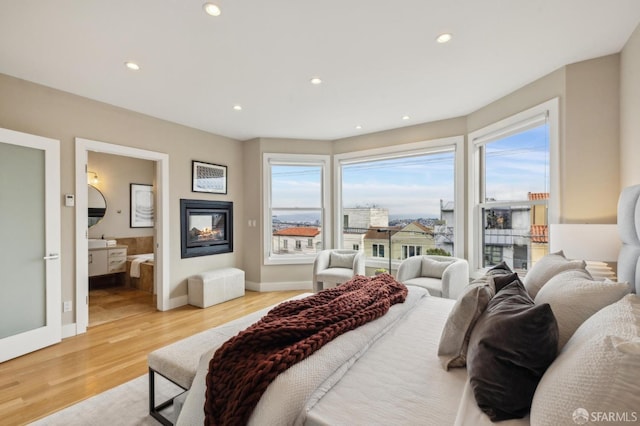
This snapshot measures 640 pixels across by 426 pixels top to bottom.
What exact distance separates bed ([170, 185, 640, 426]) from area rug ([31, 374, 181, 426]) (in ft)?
2.90

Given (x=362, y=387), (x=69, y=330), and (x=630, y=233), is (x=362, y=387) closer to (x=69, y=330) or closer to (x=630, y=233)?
(x=630, y=233)

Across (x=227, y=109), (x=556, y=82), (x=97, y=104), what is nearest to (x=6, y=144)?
(x=97, y=104)

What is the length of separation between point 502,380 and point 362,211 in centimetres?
396

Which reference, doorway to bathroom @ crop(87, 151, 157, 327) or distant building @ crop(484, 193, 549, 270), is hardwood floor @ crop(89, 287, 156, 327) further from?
distant building @ crop(484, 193, 549, 270)

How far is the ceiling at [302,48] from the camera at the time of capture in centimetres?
187

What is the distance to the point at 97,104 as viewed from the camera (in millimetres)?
3328

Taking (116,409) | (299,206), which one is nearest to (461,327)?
(116,409)

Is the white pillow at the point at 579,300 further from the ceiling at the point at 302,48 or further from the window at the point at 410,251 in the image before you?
the window at the point at 410,251

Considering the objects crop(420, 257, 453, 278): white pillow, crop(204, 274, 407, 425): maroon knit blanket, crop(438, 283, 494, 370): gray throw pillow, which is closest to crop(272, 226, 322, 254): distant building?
crop(420, 257, 453, 278): white pillow

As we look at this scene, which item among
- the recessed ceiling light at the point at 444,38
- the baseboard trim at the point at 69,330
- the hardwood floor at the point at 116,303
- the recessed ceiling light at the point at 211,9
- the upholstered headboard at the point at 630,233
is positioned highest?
the recessed ceiling light at the point at 444,38

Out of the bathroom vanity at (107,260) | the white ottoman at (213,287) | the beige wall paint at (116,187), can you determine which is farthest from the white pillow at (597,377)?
the beige wall paint at (116,187)

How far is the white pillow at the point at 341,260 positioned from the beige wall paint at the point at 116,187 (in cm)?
384

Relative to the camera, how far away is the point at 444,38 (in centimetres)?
216

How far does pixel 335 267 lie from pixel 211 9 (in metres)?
3.50
